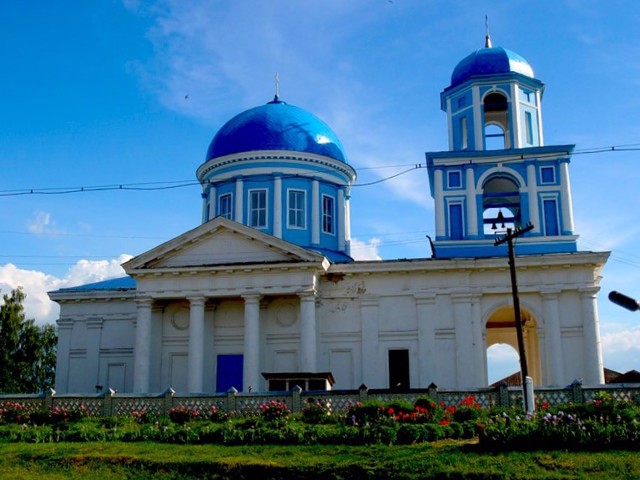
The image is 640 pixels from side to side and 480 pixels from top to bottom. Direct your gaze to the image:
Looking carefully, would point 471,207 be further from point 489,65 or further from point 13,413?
point 13,413

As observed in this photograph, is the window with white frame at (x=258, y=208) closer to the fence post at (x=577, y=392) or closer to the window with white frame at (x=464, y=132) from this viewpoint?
the window with white frame at (x=464, y=132)

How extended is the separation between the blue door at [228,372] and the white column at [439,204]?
953 cm

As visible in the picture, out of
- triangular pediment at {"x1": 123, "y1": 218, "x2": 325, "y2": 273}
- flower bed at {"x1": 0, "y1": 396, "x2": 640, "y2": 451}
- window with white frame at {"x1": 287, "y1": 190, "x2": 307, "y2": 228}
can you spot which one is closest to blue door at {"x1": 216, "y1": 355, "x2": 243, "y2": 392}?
triangular pediment at {"x1": 123, "y1": 218, "x2": 325, "y2": 273}

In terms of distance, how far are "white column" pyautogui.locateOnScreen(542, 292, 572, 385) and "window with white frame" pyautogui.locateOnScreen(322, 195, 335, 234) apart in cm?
1072

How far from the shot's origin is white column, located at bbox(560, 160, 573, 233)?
30609 millimetres

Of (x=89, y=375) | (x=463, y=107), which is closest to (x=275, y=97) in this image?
(x=463, y=107)

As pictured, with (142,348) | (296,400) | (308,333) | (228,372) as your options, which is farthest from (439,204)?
(142,348)

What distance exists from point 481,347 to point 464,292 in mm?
2205

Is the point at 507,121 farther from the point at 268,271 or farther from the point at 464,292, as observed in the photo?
the point at 268,271

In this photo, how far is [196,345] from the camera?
99.2ft

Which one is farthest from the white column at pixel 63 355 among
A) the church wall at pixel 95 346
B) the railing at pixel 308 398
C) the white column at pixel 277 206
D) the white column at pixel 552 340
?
the white column at pixel 552 340

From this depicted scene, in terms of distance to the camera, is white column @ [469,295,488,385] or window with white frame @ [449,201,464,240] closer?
white column @ [469,295,488,385]

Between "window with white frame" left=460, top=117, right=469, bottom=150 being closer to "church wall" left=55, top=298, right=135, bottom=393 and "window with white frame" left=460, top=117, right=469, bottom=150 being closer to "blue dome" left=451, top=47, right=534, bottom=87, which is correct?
"blue dome" left=451, top=47, right=534, bottom=87

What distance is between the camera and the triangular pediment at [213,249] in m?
30.7
